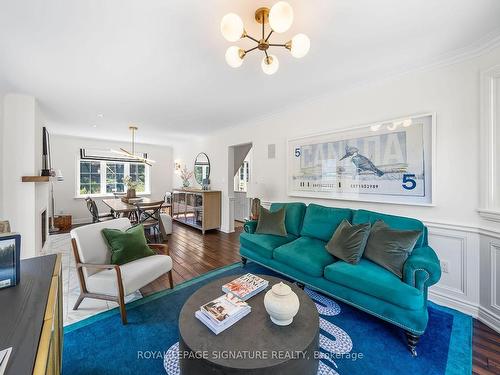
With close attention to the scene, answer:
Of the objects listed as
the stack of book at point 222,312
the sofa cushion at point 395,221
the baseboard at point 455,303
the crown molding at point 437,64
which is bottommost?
the baseboard at point 455,303

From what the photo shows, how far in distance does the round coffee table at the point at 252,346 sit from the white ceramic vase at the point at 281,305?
51 mm

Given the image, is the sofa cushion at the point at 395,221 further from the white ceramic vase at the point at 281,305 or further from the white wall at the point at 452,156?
the white ceramic vase at the point at 281,305

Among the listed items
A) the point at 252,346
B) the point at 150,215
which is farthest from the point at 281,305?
the point at 150,215

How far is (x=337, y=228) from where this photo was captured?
99.7 inches

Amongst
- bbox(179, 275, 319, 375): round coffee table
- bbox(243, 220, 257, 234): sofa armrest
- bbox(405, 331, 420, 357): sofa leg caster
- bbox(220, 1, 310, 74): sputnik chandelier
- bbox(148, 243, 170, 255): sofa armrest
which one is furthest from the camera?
bbox(243, 220, 257, 234): sofa armrest

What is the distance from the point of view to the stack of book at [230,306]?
1285 mm

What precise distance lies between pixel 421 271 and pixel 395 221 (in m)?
0.72

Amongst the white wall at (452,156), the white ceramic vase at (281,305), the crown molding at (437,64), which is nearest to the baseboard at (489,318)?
the white wall at (452,156)

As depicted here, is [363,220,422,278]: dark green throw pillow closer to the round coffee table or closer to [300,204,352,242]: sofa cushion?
[300,204,352,242]: sofa cushion

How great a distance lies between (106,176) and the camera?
6.50 meters

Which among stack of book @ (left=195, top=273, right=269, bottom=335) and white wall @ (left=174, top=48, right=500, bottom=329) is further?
white wall @ (left=174, top=48, right=500, bottom=329)

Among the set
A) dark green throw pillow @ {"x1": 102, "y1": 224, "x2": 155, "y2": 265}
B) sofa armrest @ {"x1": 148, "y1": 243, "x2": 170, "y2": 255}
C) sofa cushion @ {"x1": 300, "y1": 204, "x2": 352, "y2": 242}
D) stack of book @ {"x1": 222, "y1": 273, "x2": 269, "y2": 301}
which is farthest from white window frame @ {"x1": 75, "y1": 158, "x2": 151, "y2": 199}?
stack of book @ {"x1": 222, "y1": 273, "x2": 269, "y2": 301}

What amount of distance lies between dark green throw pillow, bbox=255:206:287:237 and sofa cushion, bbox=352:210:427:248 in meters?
0.91

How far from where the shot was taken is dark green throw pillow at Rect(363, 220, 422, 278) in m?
1.93
